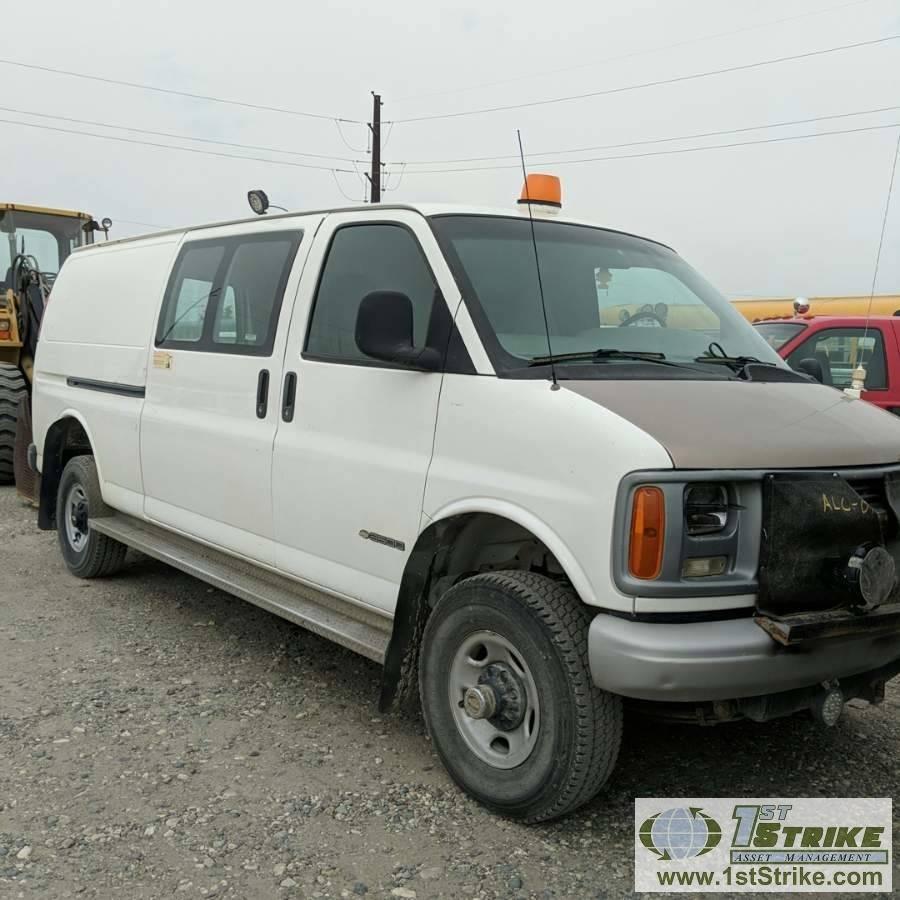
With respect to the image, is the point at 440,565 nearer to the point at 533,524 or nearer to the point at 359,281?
the point at 533,524

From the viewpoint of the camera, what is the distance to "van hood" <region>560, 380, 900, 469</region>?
2.86m

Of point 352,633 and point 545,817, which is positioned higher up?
point 352,633

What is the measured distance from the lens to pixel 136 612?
5.62 metres

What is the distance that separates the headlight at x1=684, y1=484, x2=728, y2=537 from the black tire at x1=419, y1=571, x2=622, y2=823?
1.54 ft

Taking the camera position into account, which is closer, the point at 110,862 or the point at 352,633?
the point at 110,862

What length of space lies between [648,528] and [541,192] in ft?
7.09

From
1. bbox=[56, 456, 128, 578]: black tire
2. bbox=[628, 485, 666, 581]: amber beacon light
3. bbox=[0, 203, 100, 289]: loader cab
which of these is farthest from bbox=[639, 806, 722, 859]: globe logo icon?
bbox=[0, 203, 100, 289]: loader cab

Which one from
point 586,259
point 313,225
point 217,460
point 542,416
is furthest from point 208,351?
point 542,416

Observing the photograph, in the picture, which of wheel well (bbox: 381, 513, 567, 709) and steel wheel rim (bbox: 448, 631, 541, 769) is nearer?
steel wheel rim (bbox: 448, 631, 541, 769)

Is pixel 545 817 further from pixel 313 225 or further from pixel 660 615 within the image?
pixel 313 225

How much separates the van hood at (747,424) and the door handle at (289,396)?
1454 millimetres

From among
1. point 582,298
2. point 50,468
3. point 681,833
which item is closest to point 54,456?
point 50,468

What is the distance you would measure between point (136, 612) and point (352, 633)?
2.36 meters

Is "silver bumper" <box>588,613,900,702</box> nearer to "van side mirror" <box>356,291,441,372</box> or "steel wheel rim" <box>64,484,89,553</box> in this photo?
"van side mirror" <box>356,291,441,372</box>
